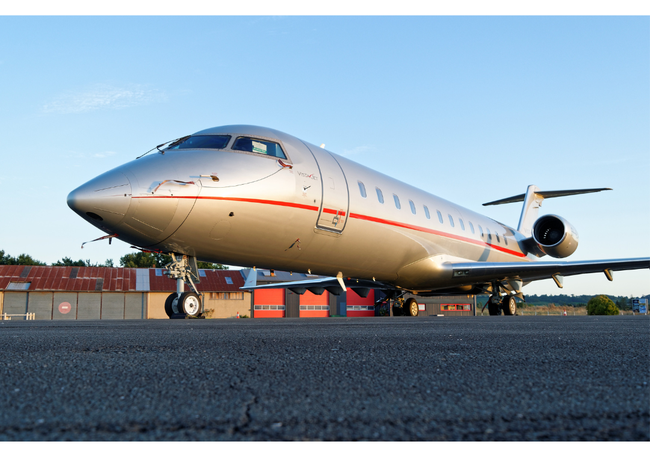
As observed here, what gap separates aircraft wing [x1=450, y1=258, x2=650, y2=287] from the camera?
508 inches

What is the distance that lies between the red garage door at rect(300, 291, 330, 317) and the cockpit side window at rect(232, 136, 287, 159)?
30216 mm

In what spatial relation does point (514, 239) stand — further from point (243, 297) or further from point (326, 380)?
point (243, 297)

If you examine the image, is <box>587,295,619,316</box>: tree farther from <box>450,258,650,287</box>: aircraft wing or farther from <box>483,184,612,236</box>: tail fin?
<box>450,258,650,287</box>: aircraft wing

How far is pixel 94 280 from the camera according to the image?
3622 cm

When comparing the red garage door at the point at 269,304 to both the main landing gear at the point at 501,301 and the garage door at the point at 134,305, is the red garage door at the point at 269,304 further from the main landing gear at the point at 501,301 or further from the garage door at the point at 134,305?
the main landing gear at the point at 501,301

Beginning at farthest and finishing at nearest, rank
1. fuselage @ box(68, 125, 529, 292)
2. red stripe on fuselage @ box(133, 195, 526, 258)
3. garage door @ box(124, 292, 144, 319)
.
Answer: garage door @ box(124, 292, 144, 319), red stripe on fuselage @ box(133, 195, 526, 258), fuselage @ box(68, 125, 529, 292)

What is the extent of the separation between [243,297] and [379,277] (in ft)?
94.2

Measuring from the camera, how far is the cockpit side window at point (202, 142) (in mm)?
7678

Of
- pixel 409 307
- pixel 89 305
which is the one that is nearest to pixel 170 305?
pixel 409 307

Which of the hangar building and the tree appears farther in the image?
the tree

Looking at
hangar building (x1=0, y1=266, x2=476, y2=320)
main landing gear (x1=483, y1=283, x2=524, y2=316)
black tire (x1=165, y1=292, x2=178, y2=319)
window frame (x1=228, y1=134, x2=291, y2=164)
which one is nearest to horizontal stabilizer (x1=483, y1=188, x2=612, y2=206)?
main landing gear (x1=483, y1=283, x2=524, y2=316)

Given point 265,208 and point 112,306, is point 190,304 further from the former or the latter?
point 112,306

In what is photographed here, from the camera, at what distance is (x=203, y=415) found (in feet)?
4.50

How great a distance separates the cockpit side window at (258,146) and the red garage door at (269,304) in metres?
31.0
